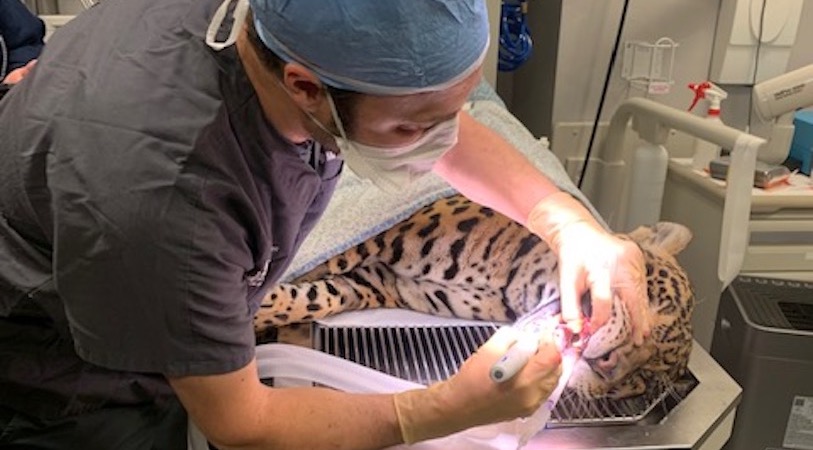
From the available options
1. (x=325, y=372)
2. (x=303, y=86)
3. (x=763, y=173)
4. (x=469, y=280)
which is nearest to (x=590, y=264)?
(x=469, y=280)

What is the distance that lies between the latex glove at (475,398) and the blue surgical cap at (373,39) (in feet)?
1.19

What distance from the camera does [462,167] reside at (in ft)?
4.01

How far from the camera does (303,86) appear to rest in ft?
2.62

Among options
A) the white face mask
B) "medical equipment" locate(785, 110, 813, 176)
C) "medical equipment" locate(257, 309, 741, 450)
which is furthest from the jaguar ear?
"medical equipment" locate(785, 110, 813, 176)

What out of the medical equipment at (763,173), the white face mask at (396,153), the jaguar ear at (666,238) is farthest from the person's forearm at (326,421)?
the medical equipment at (763,173)

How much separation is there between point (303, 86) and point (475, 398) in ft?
1.40

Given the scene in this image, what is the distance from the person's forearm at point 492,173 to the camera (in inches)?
47.8

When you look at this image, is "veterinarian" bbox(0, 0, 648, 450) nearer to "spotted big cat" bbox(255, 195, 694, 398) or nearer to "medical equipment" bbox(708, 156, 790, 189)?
"spotted big cat" bbox(255, 195, 694, 398)

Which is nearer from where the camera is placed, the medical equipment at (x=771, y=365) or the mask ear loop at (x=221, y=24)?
the mask ear loop at (x=221, y=24)

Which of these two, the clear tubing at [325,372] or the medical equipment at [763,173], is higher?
the medical equipment at [763,173]

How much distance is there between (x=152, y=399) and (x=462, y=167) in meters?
0.57

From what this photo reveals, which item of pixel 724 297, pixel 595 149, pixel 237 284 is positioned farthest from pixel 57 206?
pixel 595 149

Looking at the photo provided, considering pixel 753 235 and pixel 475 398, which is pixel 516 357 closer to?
pixel 475 398

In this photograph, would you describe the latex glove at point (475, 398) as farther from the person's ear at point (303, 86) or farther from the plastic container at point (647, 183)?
the plastic container at point (647, 183)
